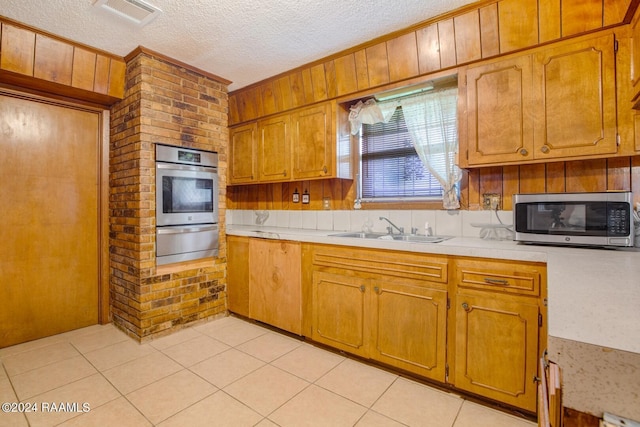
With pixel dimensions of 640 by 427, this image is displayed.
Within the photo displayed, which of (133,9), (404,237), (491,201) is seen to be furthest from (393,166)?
(133,9)

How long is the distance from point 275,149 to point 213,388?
7.31 ft

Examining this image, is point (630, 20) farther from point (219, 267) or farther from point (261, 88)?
point (219, 267)

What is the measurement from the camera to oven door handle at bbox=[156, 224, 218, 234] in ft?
9.34

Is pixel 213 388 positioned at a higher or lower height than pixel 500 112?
lower

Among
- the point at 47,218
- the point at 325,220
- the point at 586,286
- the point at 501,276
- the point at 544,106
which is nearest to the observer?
the point at 586,286

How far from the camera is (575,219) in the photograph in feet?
5.95

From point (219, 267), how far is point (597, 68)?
3350 millimetres

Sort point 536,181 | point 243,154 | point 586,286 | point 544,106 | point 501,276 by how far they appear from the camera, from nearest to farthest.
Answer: point 586,286
point 501,276
point 544,106
point 536,181
point 243,154

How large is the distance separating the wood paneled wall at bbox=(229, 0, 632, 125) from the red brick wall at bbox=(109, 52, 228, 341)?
808 mm

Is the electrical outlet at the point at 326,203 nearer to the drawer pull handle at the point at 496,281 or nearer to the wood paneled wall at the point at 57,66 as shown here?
the drawer pull handle at the point at 496,281

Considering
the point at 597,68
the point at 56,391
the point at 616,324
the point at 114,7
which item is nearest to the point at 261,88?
the point at 114,7

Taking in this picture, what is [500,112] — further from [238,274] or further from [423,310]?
[238,274]

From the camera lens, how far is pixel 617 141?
5.82 ft

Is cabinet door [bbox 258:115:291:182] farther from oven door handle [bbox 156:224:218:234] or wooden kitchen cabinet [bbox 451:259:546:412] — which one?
wooden kitchen cabinet [bbox 451:259:546:412]
